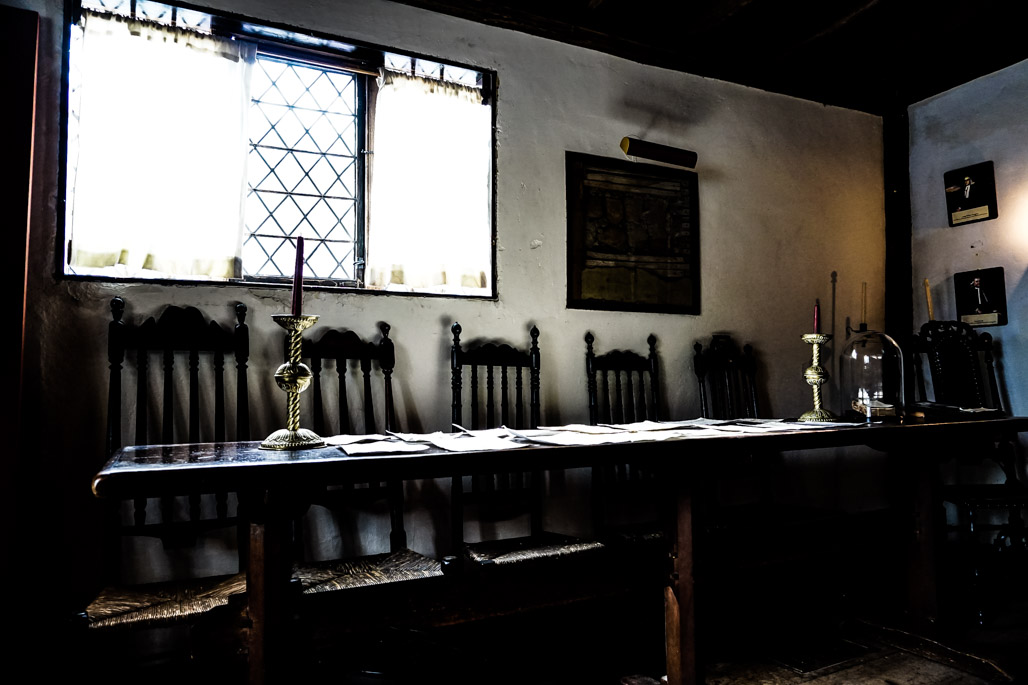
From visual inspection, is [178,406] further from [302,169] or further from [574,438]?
[574,438]

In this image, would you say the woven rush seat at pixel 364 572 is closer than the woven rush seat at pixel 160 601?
No

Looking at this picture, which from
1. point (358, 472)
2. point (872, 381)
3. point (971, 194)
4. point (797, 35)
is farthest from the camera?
point (971, 194)

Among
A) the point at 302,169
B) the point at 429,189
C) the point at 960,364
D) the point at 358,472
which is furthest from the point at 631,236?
the point at 358,472

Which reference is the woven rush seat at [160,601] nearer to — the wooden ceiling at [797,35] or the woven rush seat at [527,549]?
the woven rush seat at [527,549]

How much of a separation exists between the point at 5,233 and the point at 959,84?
496cm

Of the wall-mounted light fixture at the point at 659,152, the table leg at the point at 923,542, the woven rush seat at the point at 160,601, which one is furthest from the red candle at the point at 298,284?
the table leg at the point at 923,542

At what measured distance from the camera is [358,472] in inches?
54.7

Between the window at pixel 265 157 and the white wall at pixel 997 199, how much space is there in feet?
9.79

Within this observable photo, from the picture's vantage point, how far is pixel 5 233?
81.1 inches

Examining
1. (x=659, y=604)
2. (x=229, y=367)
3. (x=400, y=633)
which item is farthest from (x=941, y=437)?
(x=229, y=367)

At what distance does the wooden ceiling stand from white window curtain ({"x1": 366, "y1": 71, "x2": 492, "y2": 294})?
43cm

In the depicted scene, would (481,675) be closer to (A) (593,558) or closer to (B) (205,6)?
(A) (593,558)

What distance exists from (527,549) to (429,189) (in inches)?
66.2

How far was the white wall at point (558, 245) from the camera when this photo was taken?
2303mm
